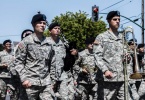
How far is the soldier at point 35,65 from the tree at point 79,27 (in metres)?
28.1

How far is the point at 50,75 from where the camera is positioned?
8.18m

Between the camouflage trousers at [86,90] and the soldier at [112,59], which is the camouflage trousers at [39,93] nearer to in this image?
the soldier at [112,59]

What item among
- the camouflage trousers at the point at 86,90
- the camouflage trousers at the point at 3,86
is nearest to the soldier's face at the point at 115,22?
the camouflage trousers at the point at 86,90

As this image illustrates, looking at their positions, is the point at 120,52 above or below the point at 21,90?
above

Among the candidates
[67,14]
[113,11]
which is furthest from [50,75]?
[67,14]

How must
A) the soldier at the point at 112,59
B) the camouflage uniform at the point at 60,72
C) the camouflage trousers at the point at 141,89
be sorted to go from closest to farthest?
the soldier at the point at 112,59 → the camouflage uniform at the point at 60,72 → the camouflage trousers at the point at 141,89

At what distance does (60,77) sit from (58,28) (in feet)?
3.81

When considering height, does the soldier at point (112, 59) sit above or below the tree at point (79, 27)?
below

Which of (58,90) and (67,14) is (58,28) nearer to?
(58,90)

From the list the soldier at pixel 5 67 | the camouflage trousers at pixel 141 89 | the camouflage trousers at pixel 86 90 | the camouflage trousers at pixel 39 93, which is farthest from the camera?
the soldier at pixel 5 67

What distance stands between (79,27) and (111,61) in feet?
96.3

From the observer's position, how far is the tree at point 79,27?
121 feet

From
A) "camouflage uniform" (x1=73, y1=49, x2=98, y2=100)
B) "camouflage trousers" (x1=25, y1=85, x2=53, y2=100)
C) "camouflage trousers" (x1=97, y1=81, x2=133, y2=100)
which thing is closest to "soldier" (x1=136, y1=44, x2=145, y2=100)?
"camouflage uniform" (x1=73, y1=49, x2=98, y2=100)

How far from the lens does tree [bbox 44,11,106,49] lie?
3697 cm
